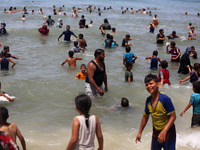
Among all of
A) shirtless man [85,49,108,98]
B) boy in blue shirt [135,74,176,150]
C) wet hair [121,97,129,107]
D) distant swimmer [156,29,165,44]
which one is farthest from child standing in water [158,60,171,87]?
distant swimmer [156,29,165,44]

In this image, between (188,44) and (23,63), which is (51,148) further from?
(188,44)

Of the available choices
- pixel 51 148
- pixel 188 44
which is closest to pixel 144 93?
pixel 51 148

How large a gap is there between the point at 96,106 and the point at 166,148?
3744 millimetres

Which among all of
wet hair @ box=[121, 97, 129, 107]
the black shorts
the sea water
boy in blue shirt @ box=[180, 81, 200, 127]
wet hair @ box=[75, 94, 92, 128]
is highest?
wet hair @ box=[75, 94, 92, 128]

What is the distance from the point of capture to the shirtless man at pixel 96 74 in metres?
6.05

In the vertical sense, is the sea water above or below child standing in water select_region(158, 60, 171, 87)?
below

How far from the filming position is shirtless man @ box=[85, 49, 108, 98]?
6.05 metres

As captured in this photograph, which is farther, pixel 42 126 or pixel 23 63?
pixel 23 63

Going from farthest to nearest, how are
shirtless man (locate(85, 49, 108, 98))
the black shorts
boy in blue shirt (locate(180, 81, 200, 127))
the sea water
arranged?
shirtless man (locate(85, 49, 108, 98)) → the sea water → the black shorts → boy in blue shirt (locate(180, 81, 200, 127))

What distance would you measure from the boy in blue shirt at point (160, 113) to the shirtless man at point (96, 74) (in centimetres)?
238

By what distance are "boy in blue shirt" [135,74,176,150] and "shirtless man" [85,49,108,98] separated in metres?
2.38

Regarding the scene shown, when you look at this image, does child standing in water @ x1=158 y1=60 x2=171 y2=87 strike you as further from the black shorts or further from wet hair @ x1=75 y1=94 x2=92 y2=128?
wet hair @ x1=75 y1=94 x2=92 y2=128

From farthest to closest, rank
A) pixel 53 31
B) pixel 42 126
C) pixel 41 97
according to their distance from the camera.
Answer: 1. pixel 53 31
2. pixel 41 97
3. pixel 42 126

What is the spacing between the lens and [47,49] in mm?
15078
